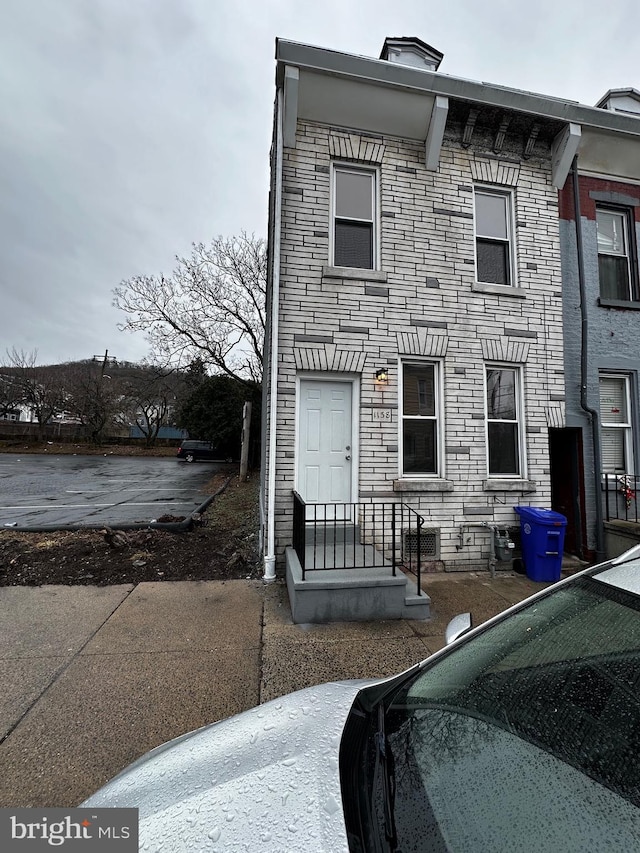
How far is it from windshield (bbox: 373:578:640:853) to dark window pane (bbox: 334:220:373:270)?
16.7ft

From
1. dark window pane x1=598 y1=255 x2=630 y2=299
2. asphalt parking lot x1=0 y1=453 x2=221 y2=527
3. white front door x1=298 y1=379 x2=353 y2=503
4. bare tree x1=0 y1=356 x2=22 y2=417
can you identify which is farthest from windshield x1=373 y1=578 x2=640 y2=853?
bare tree x1=0 y1=356 x2=22 y2=417

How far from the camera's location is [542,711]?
1.18 metres

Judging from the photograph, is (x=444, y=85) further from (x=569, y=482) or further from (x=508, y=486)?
(x=569, y=482)

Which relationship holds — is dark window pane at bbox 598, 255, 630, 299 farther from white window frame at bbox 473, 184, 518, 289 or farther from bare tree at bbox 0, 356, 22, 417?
bare tree at bbox 0, 356, 22, 417

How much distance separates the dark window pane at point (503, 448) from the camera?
231 inches

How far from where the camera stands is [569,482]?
20.6ft

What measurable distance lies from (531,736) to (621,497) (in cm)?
635

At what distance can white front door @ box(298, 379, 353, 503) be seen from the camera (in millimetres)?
5402

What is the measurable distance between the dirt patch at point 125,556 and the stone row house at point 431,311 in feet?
2.56

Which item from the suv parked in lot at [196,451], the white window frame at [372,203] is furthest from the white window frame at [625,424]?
the suv parked in lot at [196,451]

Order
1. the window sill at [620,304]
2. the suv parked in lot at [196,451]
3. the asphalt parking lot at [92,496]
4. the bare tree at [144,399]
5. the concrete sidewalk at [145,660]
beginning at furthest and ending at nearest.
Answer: the bare tree at [144,399]
the suv parked in lot at [196,451]
the asphalt parking lot at [92,496]
the window sill at [620,304]
the concrete sidewalk at [145,660]

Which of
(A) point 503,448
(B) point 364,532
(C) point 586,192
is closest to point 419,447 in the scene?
(A) point 503,448

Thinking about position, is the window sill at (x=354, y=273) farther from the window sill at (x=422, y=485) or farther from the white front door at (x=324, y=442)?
the window sill at (x=422, y=485)

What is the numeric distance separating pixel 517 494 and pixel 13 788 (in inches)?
225
